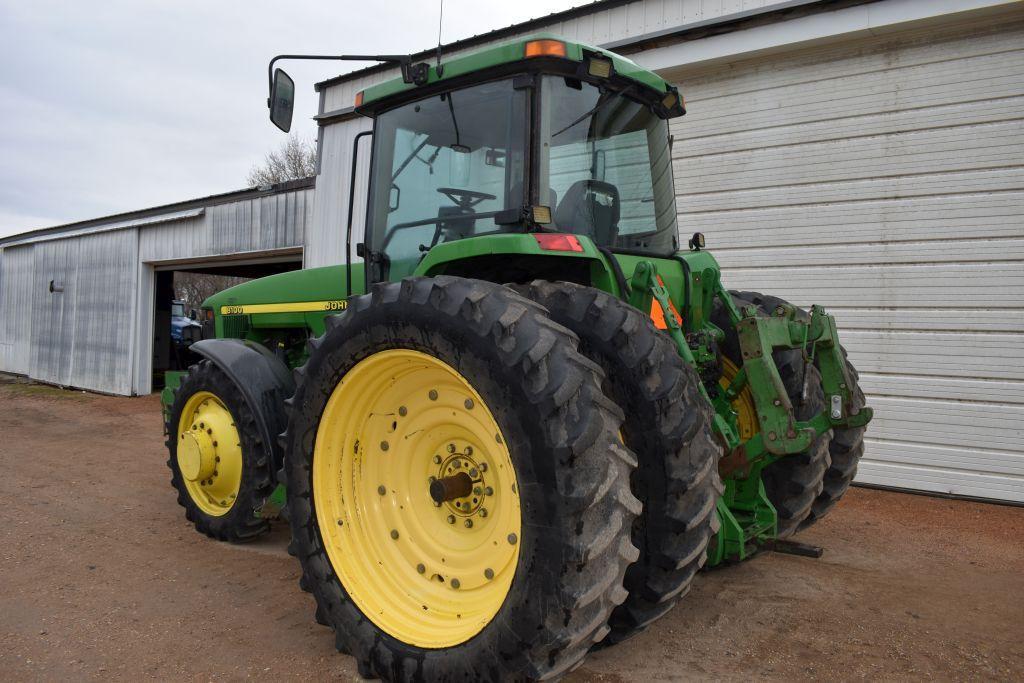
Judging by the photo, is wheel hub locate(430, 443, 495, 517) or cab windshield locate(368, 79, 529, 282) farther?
cab windshield locate(368, 79, 529, 282)

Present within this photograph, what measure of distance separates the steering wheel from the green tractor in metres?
0.01

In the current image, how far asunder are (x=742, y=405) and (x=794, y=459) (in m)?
0.38

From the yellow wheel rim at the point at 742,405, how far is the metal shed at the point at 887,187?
3317 millimetres

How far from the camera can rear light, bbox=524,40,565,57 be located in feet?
10.3

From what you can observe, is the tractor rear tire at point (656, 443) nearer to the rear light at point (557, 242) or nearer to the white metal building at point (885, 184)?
the rear light at point (557, 242)

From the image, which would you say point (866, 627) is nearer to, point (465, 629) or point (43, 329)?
point (465, 629)

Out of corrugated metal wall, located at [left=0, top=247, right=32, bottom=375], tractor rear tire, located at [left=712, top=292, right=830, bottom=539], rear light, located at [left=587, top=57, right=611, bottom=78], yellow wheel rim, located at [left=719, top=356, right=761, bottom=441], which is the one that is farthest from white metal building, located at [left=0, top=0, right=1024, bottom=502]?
corrugated metal wall, located at [left=0, top=247, right=32, bottom=375]

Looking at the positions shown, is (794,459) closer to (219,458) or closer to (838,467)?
(838,467)

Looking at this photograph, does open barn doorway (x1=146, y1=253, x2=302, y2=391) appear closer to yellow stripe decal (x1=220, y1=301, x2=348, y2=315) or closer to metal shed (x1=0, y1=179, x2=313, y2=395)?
metal shed (x1=0, y1=179, x2=313, y2=395)

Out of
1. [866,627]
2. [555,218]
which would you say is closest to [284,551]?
[555,218]

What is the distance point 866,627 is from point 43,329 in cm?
1846

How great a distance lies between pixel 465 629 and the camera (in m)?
2.56

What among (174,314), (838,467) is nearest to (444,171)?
(838,467)

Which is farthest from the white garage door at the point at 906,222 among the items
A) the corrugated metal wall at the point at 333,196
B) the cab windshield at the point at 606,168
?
the corrugated metal wall at the point at 333,196
